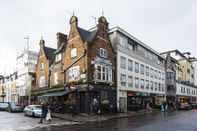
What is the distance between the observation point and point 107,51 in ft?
123

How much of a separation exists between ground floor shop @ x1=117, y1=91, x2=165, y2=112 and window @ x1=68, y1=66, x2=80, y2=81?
300 inches

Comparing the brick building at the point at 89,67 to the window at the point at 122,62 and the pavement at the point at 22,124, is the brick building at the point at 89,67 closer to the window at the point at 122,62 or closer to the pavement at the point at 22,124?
the window at the point at 122,62

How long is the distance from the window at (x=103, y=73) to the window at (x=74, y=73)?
8.72 feet

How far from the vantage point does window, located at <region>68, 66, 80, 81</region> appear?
3504 cm

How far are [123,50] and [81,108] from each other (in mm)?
12991

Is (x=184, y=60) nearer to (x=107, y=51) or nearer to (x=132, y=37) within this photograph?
(x=132, y=37)

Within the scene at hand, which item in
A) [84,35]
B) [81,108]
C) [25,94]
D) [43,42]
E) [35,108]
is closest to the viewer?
[35,108]

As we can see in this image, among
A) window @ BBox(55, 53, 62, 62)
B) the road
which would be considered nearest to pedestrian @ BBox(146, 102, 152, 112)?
window @ BBox(55, 53, 62, 62)

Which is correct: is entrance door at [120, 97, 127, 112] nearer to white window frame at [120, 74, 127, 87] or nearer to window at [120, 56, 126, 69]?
white window frame at [120, 74, 127, 87]

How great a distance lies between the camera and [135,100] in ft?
144

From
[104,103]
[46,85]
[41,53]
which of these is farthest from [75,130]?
[41,53]

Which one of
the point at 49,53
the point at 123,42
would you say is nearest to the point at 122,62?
the point at 123,42

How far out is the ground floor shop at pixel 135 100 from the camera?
39397 millimetres

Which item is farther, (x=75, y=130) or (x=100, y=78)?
(x=100, y=78)
